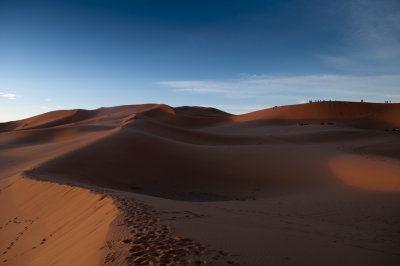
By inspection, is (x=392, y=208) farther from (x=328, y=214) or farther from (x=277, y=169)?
(x=277, y=169)

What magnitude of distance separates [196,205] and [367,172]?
22.7ft

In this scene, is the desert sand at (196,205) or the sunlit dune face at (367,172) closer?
the desert sand at (196,205)

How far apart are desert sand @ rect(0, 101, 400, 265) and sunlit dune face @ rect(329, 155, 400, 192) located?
37 mm

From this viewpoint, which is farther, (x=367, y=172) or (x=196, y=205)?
(x=367, y=172)

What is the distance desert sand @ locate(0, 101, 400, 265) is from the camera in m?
3.83

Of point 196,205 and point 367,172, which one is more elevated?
point 367,172

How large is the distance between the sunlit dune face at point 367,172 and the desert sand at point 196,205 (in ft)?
0.12

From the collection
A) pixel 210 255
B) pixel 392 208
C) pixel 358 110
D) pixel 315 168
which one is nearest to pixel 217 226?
pixel 210 255

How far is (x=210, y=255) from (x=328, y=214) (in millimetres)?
4237

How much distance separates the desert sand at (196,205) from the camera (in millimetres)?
3834

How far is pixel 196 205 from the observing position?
7.06 meters

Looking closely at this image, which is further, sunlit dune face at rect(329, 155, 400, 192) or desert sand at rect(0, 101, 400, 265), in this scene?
sunlit dune face at rect(329, 155, 400, 192)

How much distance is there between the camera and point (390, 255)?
4133mm

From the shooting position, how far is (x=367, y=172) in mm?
10594
